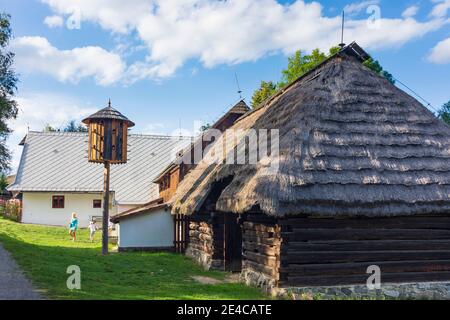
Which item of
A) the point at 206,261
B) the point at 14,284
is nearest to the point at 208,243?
the point at 206,261

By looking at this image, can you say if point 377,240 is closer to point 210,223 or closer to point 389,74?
point 210,223

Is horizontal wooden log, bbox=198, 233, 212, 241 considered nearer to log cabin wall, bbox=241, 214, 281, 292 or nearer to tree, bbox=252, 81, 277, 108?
log cabin wall, bbox=241, 214, 281, 292

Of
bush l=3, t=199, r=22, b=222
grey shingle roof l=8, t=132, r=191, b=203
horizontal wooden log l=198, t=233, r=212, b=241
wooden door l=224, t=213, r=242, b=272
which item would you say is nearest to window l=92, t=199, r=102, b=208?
grey shingle roof l=8, t=132, r=191, b=203

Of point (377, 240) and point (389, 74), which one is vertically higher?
point (389, 74)

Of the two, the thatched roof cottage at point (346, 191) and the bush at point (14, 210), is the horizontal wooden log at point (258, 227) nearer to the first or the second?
the thatched roof cottage at point (346, 191)

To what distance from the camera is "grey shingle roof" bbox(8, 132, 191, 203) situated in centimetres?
3122

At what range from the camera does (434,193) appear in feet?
36.3

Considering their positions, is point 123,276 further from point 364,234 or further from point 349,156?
point 349,156

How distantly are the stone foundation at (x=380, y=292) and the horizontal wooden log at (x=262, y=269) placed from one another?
0.45 metres

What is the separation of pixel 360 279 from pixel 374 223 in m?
1.43

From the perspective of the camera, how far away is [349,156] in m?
11.2

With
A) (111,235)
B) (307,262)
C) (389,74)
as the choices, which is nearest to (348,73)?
(307,262)
